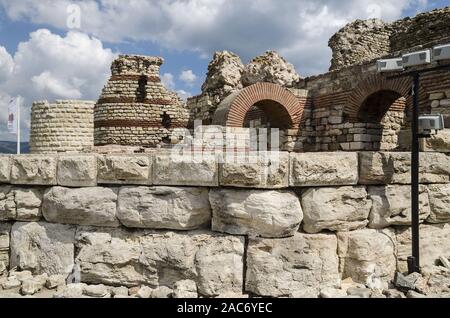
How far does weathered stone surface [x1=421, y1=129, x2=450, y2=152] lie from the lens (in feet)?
13.7

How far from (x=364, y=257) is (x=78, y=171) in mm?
2857

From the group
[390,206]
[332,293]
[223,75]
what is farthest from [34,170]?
[223,75]

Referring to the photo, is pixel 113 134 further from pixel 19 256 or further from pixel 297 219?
pixel 297 219

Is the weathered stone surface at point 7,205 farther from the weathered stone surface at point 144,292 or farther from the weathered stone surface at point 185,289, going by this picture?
the weathered stone surface at point 185,289

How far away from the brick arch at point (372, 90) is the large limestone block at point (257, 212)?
→ 4927mm

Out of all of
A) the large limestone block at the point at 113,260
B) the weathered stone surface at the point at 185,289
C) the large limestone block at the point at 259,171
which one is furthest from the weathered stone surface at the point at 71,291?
the large limestone block at the point at 259,171

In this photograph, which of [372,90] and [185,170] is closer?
[185,170]

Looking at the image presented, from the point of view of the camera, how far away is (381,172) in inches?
148

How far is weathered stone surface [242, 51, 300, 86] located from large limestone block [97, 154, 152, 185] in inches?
347

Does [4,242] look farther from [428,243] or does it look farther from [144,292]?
[428,243]

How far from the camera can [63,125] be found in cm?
1672

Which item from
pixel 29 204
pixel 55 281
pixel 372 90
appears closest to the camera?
pixel 55 281

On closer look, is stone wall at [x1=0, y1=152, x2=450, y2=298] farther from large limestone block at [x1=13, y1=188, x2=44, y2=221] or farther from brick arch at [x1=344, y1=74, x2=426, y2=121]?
brick arch at [x1=344, y1=74, x2=426, y2=121]

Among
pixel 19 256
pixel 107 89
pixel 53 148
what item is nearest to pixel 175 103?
pixel 107 89
